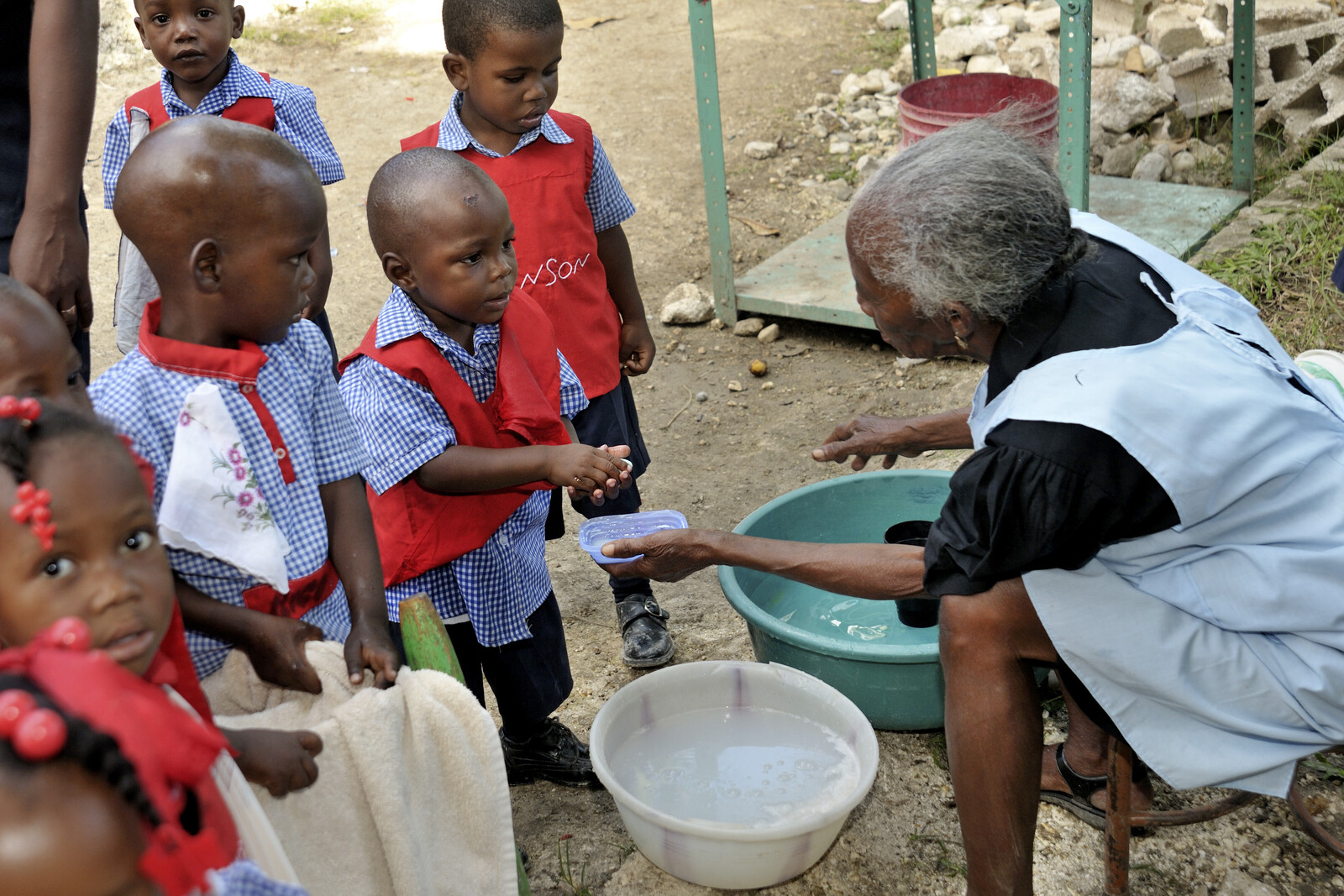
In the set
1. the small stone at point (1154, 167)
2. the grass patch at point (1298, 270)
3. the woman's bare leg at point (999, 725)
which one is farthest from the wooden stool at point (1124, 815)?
the small stone at point (1154, 167)

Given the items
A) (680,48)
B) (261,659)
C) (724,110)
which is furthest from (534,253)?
(680,48)

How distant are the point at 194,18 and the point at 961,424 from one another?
1.89 m

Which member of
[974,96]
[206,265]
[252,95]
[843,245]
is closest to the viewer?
[206,265]

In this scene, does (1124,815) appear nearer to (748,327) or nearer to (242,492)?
(242,492)

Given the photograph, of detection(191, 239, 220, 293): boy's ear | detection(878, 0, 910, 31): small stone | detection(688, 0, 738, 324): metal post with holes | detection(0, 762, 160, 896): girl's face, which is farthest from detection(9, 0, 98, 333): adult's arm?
detection(878, 0, 910, 31): small stone

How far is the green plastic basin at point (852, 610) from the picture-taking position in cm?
222

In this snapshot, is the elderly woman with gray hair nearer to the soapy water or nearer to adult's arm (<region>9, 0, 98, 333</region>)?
the soapy water

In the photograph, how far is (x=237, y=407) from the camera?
4.82 ft

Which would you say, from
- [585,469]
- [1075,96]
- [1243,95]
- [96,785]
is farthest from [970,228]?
[1243,95]

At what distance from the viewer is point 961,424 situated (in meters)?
2.33

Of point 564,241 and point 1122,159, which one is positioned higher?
point 564,241

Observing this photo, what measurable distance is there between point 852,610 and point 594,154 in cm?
130

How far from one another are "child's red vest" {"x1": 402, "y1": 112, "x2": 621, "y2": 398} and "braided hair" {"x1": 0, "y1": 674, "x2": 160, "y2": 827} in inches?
67.6

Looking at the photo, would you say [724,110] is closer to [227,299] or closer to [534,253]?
[534,253]
